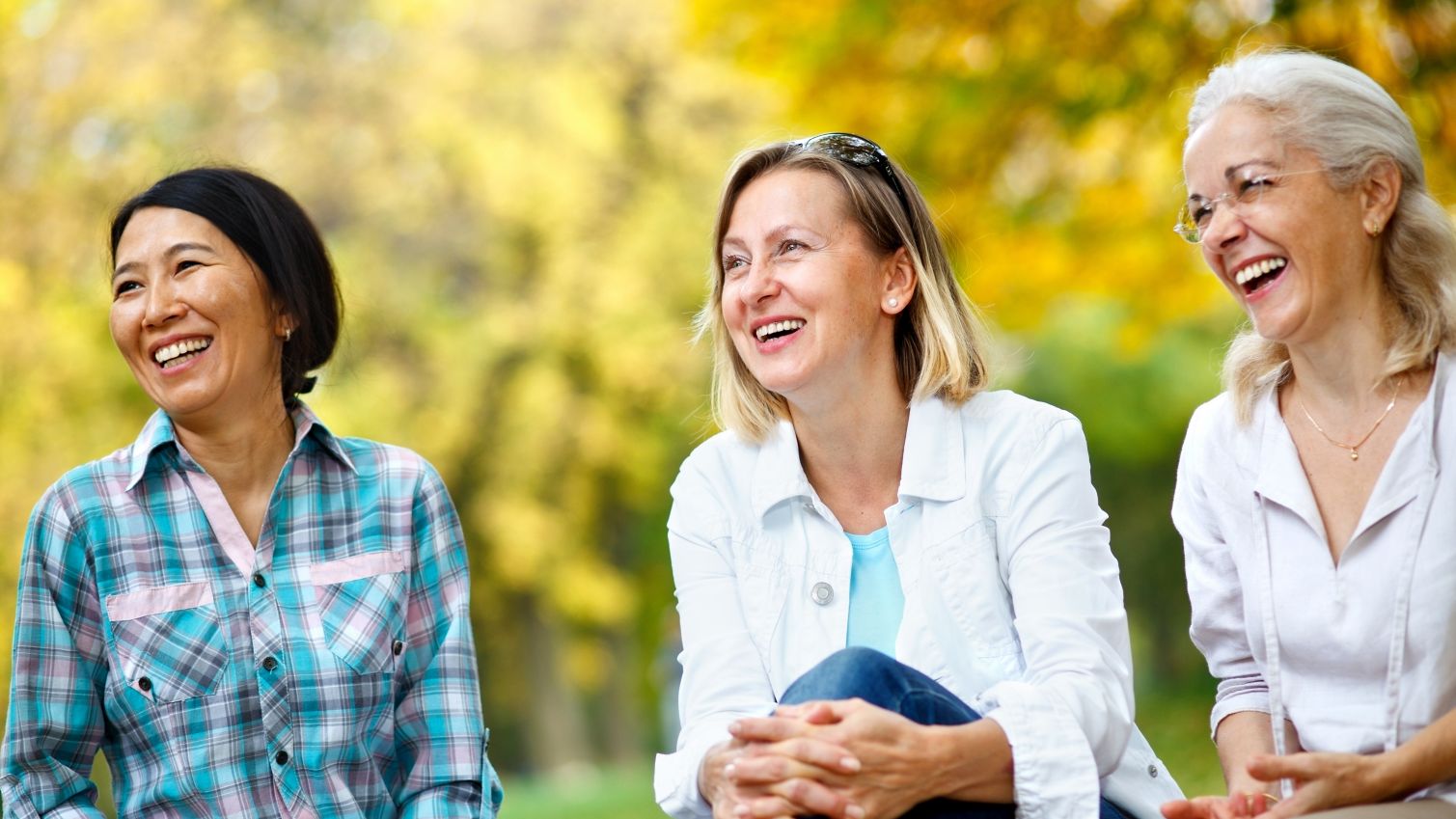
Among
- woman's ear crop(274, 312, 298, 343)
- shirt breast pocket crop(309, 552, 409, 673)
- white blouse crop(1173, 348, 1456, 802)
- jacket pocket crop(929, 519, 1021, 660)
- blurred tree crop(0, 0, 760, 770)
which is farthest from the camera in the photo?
blurred tree crop(0, 0, 760, 770)

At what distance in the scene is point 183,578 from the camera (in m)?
3.00

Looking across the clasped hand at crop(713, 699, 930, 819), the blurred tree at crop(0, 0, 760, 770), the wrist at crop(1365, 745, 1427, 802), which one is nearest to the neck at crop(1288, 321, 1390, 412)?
the wrist at crop(1365, 745, 1427, 802)

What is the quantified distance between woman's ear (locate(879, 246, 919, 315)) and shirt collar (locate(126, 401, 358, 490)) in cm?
113

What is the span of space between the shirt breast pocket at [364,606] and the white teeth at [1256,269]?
1685 millimetres

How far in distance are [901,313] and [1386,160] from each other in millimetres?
968

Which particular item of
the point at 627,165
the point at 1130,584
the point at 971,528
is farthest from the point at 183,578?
the point at 627,165

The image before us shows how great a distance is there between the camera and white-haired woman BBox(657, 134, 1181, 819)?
8.44 feet

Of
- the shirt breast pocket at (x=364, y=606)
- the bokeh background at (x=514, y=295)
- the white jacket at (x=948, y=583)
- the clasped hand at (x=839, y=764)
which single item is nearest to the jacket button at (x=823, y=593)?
the white jacket at (x=948, y=583)

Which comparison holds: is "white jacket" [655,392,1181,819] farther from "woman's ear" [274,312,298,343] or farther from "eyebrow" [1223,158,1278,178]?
"woman's ear" [274,312,298,343]

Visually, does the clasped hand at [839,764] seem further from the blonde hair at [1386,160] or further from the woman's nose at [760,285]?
the blonde hair at [1386,160]

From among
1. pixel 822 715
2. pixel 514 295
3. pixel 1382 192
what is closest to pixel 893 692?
pixel 822 715

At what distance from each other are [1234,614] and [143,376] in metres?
2.13

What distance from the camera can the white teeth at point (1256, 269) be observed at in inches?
109

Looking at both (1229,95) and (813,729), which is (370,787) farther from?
(1229,95)
